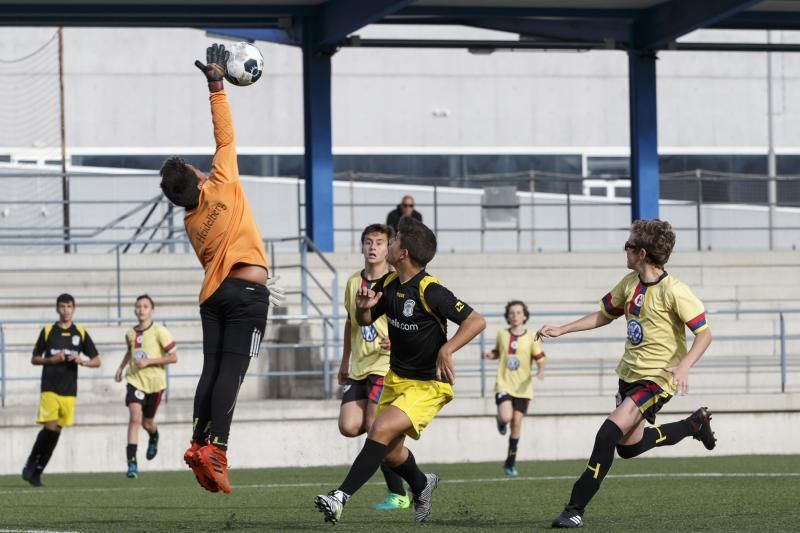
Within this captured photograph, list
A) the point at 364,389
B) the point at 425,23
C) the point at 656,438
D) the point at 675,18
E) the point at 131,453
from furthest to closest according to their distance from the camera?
1. the point at 425,23
2. the point at 675,18
3. the point at 131,453
4. the point at 364,389
5. the point at 656,438

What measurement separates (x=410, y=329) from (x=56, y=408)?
701cm

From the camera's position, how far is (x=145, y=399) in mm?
→ 15539

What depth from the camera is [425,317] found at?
849 cm

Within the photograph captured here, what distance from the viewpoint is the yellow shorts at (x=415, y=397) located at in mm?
8484

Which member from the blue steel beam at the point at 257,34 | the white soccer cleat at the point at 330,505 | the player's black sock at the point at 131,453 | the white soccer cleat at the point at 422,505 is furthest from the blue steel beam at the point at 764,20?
the white soccer cleat at the point at 330,505

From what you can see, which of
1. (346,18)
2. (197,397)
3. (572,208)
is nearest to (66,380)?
(197,397)

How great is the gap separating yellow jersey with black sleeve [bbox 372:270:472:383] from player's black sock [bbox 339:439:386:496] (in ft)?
1.46

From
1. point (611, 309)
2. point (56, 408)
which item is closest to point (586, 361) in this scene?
point (56, 408)

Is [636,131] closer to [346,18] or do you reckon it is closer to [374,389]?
[346,18]

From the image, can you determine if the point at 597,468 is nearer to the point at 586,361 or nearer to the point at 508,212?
the point at 586,361

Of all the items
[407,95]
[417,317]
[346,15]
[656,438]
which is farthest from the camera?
[407,95]

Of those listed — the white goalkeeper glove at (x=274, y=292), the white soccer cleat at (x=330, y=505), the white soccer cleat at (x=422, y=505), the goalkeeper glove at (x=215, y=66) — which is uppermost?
the goalkeeper glove at (x=215, y=66)

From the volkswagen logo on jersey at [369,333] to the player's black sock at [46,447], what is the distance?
15.5 feet

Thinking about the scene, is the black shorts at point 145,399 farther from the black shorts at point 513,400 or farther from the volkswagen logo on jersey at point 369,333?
the volkswagen logo on jersey at point 369,333
